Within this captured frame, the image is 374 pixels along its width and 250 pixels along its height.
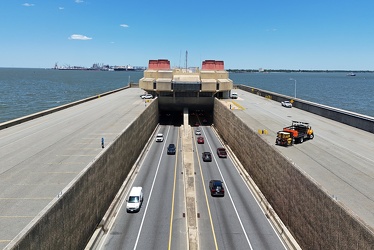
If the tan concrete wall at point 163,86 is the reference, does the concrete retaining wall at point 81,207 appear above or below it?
below

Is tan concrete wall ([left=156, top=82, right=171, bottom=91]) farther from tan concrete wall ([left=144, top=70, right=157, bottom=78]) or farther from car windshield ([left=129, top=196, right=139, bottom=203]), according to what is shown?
car windshield ([left=129, top=196, right=139, bottom=203])

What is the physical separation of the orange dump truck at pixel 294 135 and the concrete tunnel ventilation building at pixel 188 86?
45.1 metres

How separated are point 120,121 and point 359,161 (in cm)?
3619

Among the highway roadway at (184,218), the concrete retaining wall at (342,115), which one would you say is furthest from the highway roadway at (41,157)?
the concrete retaining wall at (342,115)

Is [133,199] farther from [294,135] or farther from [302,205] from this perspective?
[294,135]

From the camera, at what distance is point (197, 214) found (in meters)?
31.5

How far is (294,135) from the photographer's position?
35.6m

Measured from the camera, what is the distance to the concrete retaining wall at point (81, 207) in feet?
53.7

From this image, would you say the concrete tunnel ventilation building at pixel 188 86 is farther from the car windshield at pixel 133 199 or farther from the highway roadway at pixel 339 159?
the car windshield at pixel 133 199

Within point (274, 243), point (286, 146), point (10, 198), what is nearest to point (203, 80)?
point (286, 146)

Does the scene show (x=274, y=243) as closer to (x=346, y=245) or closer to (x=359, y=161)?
(x=346, y=245)

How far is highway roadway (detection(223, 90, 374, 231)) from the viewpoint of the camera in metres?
21.0

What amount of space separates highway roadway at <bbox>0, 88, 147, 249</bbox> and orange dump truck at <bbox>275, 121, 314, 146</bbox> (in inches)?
827

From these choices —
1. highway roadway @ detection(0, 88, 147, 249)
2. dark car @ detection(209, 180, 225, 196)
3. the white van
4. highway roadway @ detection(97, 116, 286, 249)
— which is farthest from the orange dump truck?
highway roadway @ detection(0, 88, 147, 249)
